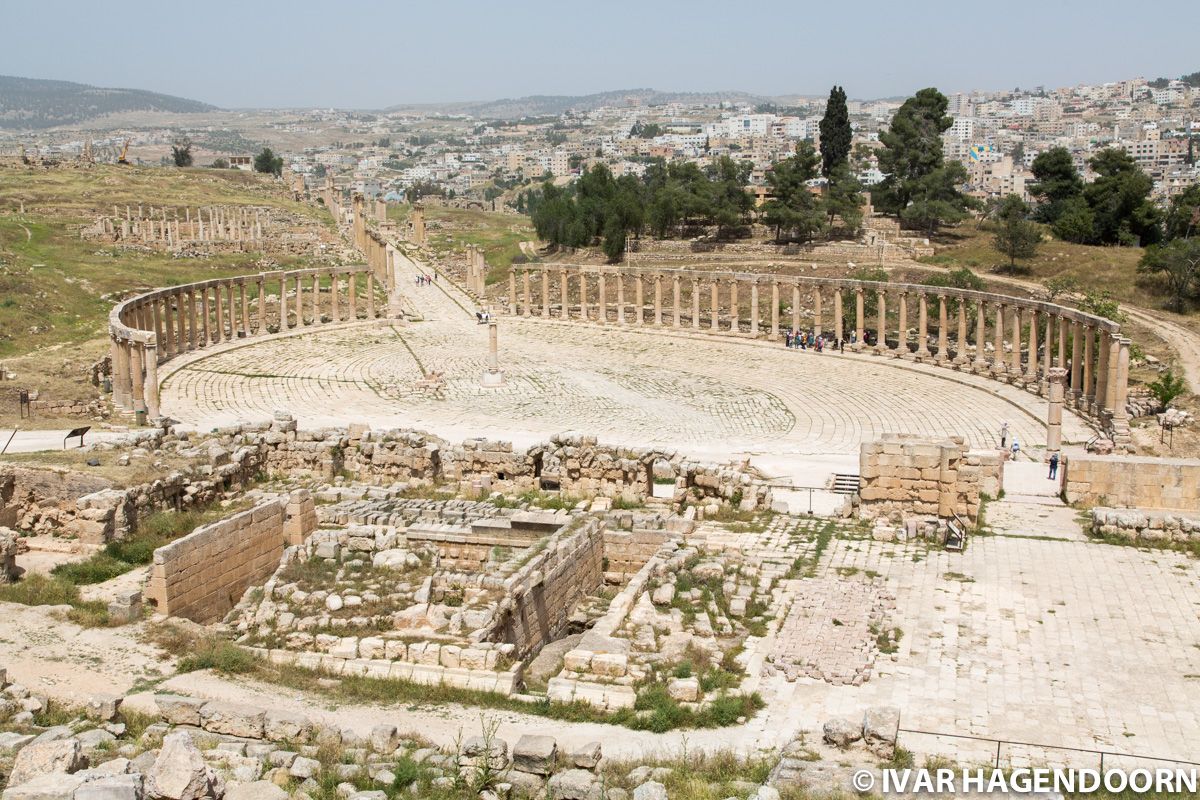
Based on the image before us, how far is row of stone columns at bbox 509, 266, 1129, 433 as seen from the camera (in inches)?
1646

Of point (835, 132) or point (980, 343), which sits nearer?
point (980, 343)

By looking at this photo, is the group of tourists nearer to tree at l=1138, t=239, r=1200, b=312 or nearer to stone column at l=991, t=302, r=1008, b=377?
stone column at l=991, t=302, r=1008, b=377

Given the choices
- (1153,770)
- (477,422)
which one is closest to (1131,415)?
(477,422)

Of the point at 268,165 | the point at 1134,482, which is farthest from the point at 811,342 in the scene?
the point at 268,165

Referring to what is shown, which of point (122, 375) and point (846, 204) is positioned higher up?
point (846, 204)

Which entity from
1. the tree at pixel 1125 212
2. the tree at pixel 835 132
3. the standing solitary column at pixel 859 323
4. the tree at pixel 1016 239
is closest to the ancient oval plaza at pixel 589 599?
the standing solitary column at pixel 859 323

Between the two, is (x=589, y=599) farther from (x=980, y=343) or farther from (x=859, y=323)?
(x=859, y=323)

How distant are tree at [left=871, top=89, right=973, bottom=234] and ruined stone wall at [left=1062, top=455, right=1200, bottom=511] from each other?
60486 millimetres

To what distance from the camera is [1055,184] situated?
3622 inches

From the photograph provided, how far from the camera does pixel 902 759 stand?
13.6 m

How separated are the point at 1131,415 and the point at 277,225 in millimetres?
84176

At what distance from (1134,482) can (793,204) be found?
58.8 meters

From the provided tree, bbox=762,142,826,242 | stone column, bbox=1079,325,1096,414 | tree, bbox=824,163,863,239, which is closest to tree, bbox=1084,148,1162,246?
tree, bbox=824,163,863,239

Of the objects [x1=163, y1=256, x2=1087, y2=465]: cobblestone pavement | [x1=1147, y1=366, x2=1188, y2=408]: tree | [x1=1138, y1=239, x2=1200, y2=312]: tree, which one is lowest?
[x1=163, y1=256, x2=1087, y2=465]: cobblestone pavement
